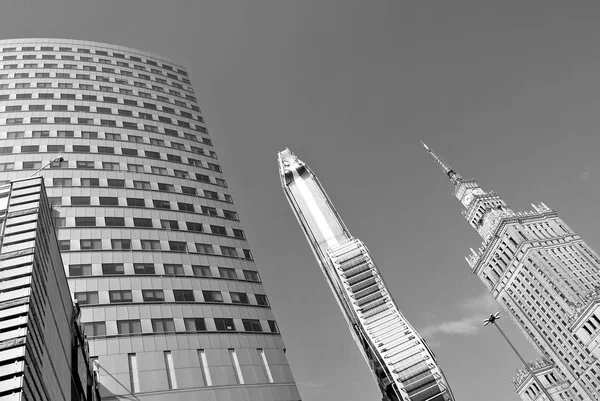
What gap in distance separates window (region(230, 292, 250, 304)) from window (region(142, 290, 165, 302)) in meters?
10.0

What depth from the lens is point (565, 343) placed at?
140500 mm

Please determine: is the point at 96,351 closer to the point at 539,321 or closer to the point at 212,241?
the point at 212,241

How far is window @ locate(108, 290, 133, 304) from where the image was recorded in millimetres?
57191

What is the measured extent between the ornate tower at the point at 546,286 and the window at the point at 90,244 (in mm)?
126336

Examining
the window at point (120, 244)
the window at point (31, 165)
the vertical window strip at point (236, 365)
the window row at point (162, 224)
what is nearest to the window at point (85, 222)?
the window row at point (162, 224)

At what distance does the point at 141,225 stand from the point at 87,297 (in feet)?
48.9

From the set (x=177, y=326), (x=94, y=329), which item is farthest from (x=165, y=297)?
(x=94, y=329)

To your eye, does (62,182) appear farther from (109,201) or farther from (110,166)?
(110,166)

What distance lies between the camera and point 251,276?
7112 cm

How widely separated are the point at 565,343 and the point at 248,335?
12166cm

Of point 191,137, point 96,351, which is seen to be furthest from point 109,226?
point 191,137

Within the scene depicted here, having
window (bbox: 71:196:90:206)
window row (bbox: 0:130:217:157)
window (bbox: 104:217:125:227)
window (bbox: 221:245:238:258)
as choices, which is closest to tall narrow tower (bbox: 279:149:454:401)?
window (bbox: 221:245:238:258)

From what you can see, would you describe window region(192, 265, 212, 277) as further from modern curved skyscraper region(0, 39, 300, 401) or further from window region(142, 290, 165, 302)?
window region(142, 290, 165, 302)

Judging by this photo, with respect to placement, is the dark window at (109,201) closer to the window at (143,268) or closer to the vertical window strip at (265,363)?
the window at (143,268)
